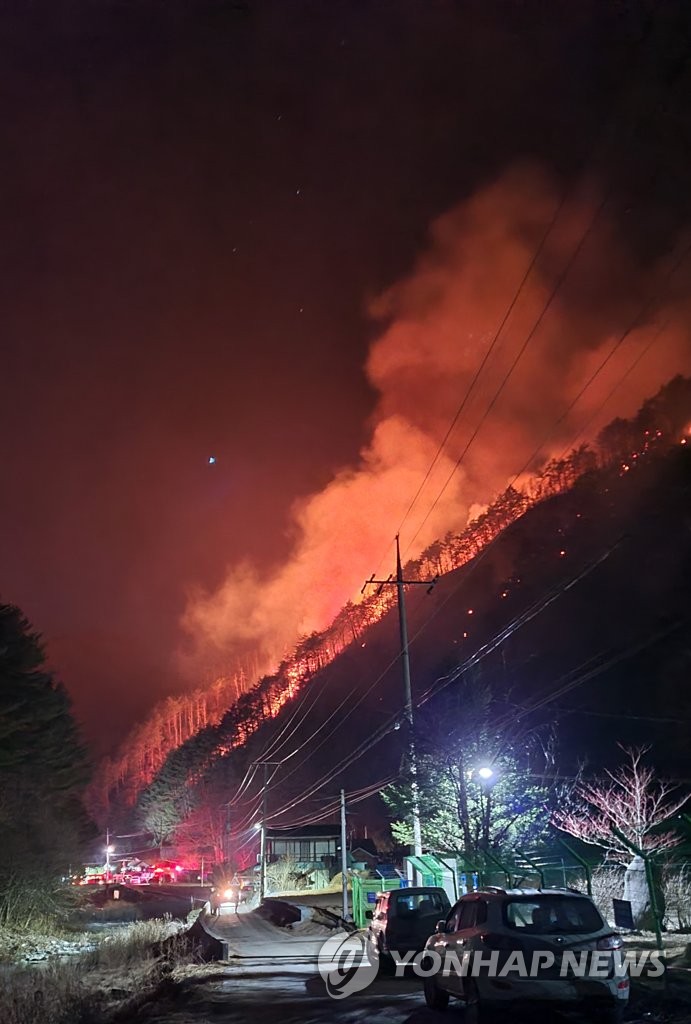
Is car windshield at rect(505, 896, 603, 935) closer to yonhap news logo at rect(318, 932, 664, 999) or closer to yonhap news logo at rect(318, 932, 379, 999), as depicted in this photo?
yonhap news logo at rect(318, 932, 664, 999)

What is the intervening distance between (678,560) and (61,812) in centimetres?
5295

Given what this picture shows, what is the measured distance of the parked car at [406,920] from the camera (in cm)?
1662

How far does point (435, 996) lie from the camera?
38.6 feet

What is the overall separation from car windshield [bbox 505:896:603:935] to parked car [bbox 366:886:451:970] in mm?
7258

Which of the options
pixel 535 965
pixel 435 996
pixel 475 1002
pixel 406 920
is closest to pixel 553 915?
pixel 535 965

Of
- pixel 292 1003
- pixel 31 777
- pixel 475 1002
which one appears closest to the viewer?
pixel 475 1002

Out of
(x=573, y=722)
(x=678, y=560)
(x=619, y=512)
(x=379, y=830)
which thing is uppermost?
(x=619, y=512)

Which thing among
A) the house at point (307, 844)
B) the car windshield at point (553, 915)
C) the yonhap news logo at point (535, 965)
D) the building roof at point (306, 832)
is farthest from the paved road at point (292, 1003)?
the building roof at point (306, 832)

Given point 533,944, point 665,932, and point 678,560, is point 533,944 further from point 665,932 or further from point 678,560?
point 678,560

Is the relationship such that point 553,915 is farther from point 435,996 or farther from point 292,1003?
point 292,1003

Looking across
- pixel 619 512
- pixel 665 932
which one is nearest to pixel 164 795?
pixel 619 512

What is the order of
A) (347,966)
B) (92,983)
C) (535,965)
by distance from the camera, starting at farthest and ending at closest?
(92,983) → (347,966) → (535,965)

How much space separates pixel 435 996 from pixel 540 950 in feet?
9.94

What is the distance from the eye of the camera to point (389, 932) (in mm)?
16734
